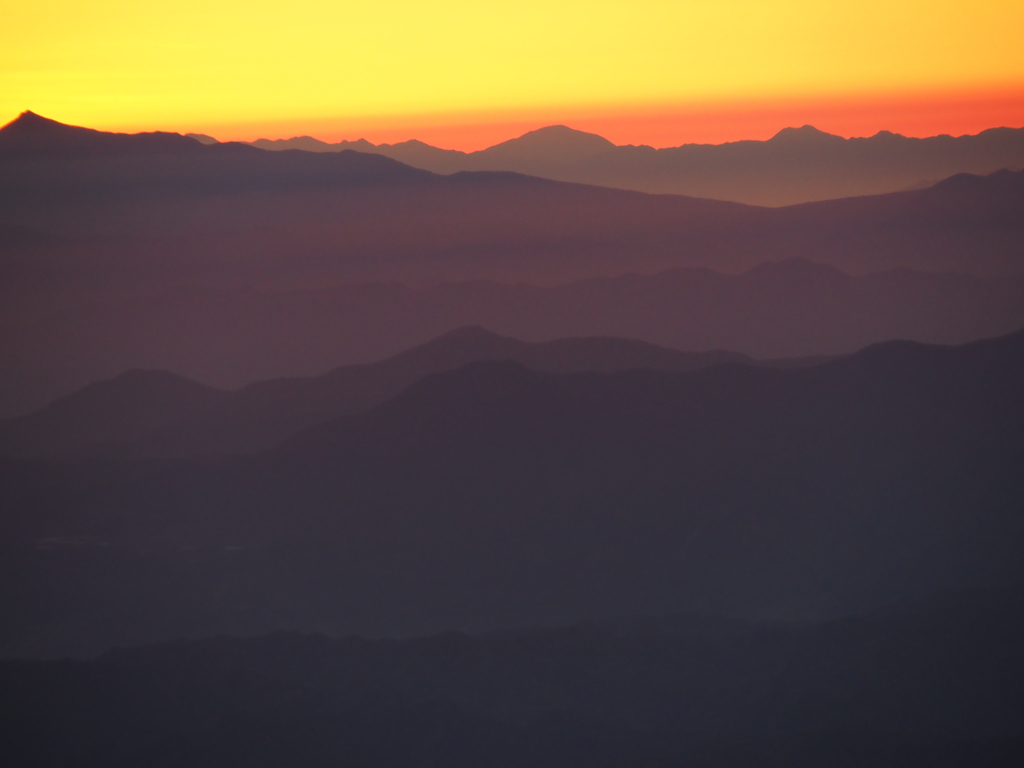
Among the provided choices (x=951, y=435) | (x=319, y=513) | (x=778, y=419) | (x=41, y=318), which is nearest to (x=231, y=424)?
(x=319, y=513)

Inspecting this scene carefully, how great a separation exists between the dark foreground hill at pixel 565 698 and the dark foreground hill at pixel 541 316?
5.17 feet

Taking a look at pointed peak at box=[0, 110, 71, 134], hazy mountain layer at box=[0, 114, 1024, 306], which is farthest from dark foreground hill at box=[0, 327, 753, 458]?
pointed peak at box=[0, 110, 71, 134]

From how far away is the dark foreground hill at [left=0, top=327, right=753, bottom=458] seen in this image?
480cm

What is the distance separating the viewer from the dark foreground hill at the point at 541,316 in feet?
15.9

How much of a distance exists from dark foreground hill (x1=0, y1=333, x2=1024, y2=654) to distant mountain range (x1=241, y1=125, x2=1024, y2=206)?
1075 millimetres

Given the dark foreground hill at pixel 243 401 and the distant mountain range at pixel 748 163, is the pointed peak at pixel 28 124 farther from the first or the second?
the distant mountain range at pixel 748 163

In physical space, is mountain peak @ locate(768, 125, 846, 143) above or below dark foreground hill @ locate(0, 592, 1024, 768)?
above

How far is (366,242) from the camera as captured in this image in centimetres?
502

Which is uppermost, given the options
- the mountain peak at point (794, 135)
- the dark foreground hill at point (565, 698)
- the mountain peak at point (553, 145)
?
the mountain peak at point (794, 135)

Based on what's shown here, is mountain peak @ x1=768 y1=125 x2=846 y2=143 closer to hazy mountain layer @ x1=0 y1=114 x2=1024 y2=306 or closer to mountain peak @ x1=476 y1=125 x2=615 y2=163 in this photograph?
hazy mountain layer @ x1=0 y1=114 x2=1024 y2=306

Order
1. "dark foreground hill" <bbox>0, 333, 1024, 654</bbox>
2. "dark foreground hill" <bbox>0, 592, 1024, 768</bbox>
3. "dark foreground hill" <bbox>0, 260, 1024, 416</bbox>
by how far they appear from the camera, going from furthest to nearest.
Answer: "dark foreground hill" <bbox>0, 260, 1024, 416</bbox> → "dark foreground hill" <bbox>0, 333, 1024, 654</bbox> → "dark foreground hill" <bbox>0, 592, 1024, 768</bbox>

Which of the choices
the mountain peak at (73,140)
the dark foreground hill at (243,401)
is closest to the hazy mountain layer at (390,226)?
the mountain peak at (73,140)

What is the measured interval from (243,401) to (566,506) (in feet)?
6.50

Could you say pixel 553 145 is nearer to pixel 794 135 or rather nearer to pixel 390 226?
pixel 390 226
